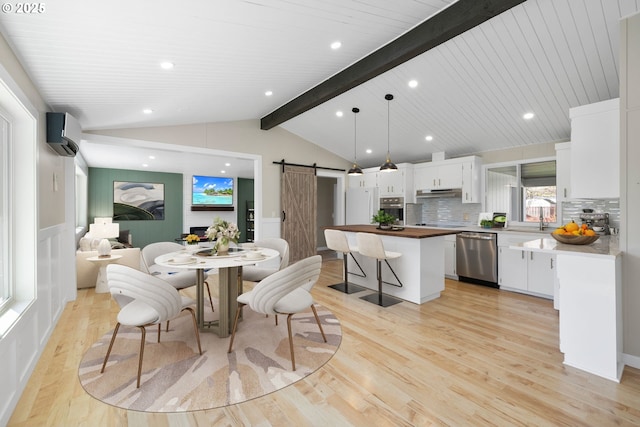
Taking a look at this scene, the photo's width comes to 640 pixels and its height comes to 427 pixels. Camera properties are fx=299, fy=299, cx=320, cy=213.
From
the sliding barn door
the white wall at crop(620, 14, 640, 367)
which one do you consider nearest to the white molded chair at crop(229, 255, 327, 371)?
the white wall at crop(620, 14, 640, 367)

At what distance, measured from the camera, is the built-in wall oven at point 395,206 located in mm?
6105

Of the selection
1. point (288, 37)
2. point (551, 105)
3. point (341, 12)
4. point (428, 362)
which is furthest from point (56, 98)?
point (551, 105)

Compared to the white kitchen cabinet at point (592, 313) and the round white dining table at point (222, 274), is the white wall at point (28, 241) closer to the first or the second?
the round white dining table at point (222, 274)

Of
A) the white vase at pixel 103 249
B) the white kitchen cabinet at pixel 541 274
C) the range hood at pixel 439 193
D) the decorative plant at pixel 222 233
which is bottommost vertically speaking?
the white kitchen cabinet at pixel 541 274

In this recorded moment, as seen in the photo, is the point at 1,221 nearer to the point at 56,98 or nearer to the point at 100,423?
the point at 56,98

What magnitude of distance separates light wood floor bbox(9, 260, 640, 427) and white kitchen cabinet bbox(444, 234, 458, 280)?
1.82 m

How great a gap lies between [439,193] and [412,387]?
167 inches

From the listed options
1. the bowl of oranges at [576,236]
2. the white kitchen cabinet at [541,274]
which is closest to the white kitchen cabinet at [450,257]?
the white kitchen cabinet at [541,274]

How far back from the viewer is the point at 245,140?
5477 millimetres

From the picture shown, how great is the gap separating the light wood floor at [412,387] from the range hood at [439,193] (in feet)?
8.80

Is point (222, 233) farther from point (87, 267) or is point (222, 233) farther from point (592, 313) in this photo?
point (592, 313)

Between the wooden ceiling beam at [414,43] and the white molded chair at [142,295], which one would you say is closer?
the white molded chair at [142,295]

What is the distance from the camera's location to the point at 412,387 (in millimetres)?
2012

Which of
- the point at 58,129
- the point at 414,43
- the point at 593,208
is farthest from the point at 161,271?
the point at 593,208
